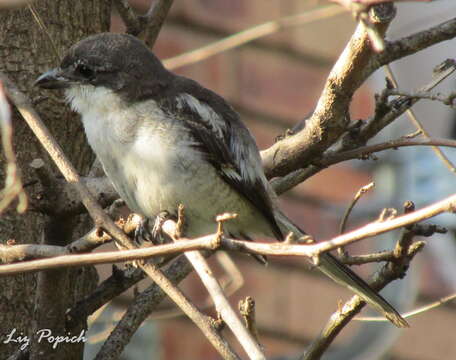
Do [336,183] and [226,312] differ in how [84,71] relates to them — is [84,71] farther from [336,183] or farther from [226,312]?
[336,183]

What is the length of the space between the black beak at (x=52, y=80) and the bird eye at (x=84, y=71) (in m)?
0.14

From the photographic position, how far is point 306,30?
4863 mm

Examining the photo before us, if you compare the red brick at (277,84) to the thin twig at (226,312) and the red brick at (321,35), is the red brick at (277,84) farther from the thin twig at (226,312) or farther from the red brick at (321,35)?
the thin twig at (226,312)

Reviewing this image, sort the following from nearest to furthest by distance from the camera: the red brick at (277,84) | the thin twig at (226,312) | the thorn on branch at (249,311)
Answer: the thin twig at (226,312), the thorn on branch at (249,311), the red brick at (277,84)

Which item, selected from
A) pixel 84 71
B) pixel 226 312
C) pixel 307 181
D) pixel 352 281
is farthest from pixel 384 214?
pixel 307 181

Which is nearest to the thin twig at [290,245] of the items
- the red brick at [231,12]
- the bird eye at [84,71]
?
the bird eye at [84,71]

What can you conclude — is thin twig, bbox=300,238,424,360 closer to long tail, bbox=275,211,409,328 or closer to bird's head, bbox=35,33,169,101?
long tail, bbox=275,211,409,328

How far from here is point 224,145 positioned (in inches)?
118

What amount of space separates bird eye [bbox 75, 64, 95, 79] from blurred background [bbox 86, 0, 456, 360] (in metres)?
1.15

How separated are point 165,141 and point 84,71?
39 cm

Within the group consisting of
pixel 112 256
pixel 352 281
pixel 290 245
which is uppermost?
pixel 112 256

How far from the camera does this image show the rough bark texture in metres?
2.33

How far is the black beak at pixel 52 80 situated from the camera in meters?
2.68

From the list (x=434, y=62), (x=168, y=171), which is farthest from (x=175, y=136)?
(x=434, y=62)
